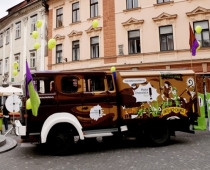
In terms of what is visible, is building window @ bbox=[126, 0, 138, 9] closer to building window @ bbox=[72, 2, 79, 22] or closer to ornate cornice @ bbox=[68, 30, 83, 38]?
ornate cornice @ bbox=[68, 30, 83, 38]

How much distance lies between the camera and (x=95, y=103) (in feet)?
25.5

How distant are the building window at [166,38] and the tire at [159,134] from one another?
32.1ft

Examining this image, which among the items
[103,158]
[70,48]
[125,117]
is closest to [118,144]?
[125,117]

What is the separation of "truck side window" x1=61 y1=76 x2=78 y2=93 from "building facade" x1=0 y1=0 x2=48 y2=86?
1577 centimetres

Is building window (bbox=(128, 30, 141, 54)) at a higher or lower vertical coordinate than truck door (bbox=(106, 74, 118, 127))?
higher

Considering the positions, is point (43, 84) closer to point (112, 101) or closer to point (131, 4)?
point (112, 101)

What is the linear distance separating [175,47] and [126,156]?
38.2ft

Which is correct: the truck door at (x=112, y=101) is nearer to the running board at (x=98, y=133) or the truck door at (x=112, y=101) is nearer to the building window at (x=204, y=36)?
the running board at (x=98, y=133)

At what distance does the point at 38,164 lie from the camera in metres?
6.45

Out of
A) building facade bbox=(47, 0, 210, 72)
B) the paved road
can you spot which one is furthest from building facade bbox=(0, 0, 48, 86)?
the paved road

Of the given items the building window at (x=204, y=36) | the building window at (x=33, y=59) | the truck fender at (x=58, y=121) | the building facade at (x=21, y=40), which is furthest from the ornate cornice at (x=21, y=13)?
the truck fender at (x=58, y=121)

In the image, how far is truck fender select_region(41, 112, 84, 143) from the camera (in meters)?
7.18

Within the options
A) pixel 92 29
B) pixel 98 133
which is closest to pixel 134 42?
pixel 92 29

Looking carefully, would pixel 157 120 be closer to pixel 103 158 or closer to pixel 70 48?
pixel 103 158
